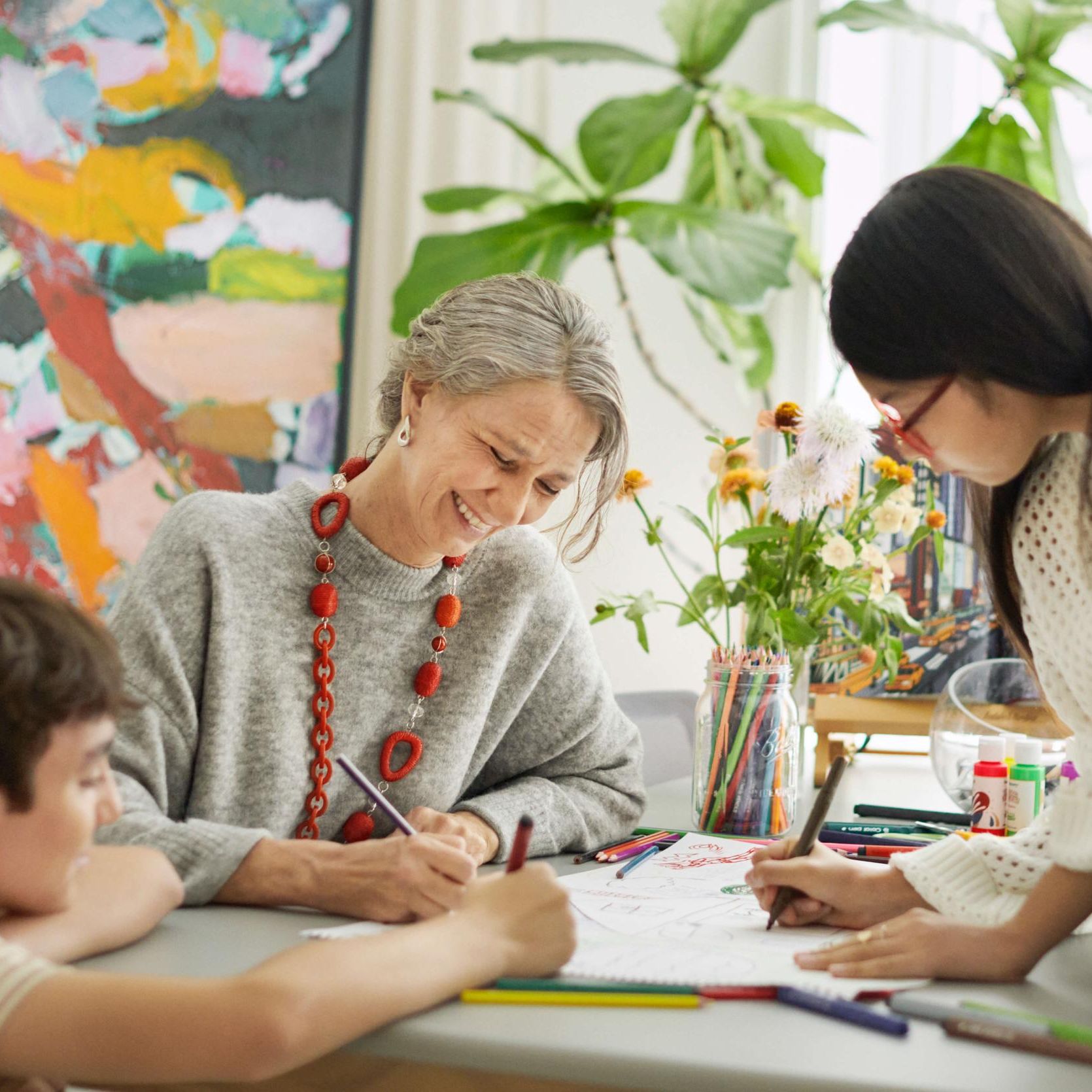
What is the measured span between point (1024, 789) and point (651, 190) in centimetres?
188

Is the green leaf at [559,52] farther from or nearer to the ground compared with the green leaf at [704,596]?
farther from the ground

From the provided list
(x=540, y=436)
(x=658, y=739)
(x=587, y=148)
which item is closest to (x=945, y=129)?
(x=587, y=148)

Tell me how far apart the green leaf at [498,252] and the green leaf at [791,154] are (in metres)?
0.39

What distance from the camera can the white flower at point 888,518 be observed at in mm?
1622

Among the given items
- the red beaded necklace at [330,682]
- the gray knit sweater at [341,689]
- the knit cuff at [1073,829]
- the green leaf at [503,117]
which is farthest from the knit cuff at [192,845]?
the green leaf at [503,117]

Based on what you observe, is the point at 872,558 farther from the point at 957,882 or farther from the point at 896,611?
the point at 957,882

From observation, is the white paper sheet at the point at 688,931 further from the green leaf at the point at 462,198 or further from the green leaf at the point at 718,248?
the green leaf at the point at 462,198

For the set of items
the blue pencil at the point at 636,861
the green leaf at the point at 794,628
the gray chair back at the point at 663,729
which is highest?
the green leaf at the point at 794,628

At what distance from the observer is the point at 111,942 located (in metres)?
0.81

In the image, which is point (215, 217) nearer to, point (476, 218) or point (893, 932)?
point (476, 218)

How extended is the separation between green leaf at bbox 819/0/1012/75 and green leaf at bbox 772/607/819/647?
134 centimetres

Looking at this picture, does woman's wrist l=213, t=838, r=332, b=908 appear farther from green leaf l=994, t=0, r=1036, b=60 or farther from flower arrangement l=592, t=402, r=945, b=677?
green leaf l=994, t=0, r=1036, b=60

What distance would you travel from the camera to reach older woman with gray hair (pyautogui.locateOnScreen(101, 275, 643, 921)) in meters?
1.14

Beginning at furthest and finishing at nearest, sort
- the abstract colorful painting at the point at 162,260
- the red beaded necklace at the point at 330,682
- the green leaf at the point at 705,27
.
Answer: the green leaf at the point at 705,27
the abstract colorful painting at the point at 162,260
the red beaded necklace at the point at 330,682
